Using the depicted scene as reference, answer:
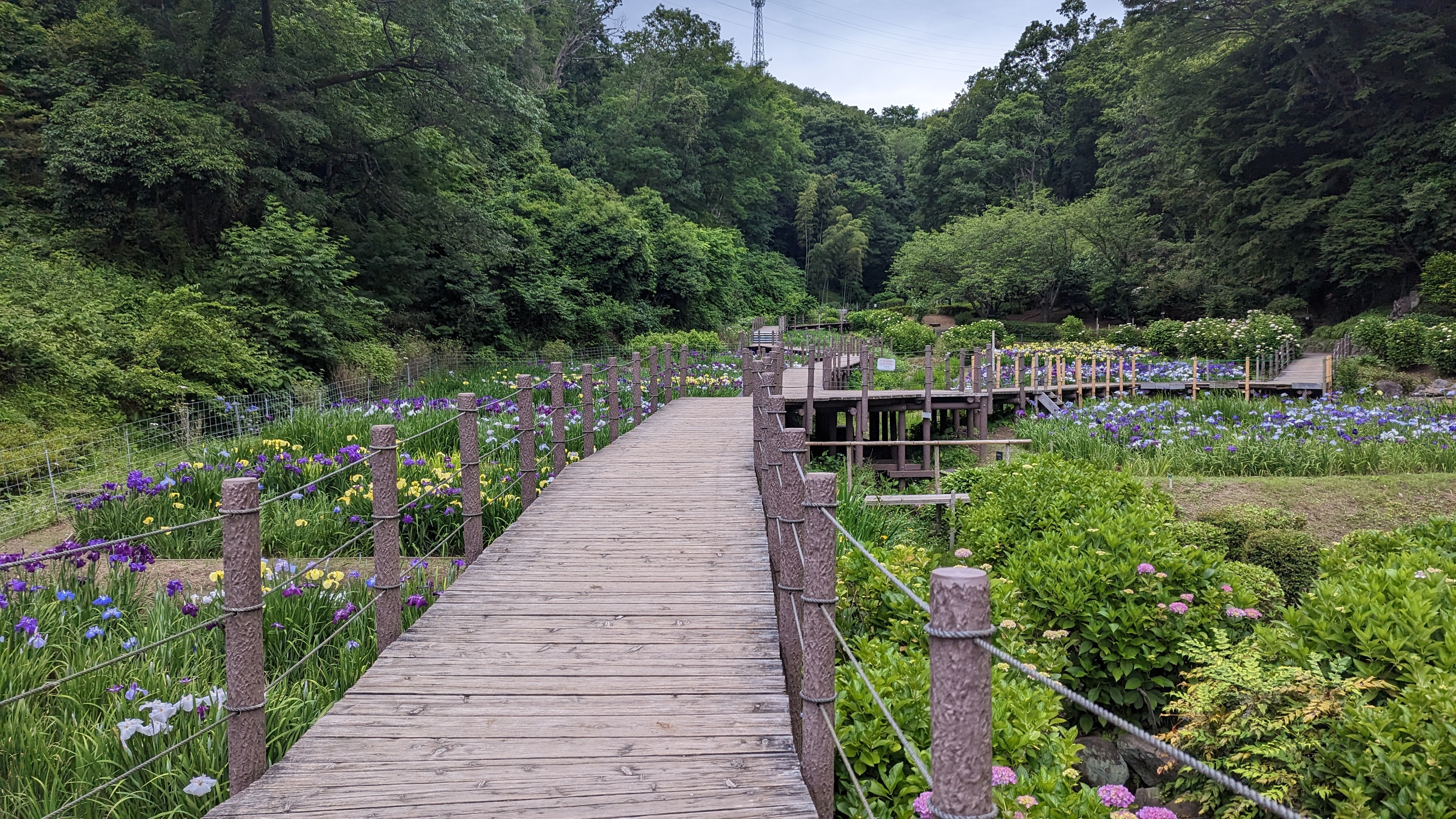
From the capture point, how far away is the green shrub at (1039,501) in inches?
267

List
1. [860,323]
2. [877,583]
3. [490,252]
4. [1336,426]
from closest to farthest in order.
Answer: [877,583] → [1336,426] → [490,252] → [860,323]

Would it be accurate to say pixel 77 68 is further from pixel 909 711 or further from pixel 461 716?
pixel 909 711

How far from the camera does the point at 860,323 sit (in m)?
47.1

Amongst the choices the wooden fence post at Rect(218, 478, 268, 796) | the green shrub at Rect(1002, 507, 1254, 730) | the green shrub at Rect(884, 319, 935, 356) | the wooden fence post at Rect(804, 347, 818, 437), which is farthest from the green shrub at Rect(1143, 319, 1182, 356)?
the wooden fence post at Rect(218, 478, 268, 796)

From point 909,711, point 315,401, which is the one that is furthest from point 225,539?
point 315,401

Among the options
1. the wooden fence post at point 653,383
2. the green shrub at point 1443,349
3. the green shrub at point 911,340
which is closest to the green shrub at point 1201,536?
the wooden fence post at point 653,383

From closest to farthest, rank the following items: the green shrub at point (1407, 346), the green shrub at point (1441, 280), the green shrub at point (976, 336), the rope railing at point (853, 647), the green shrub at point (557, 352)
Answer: the rope railing at point (853, 647), the green shrub at point (1407, 346), the green shrub at point (1441, 280), the green shrub at point (557, 352), the green shrub at point (976, 336)

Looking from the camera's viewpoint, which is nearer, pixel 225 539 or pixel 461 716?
pixel 225 539

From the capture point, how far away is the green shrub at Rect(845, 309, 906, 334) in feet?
136

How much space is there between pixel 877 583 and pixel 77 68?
56.7 feet

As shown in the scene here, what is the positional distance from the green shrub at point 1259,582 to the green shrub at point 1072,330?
2931 centimetres

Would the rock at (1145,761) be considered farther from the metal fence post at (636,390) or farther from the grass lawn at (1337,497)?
the metal fence post at (636,390)

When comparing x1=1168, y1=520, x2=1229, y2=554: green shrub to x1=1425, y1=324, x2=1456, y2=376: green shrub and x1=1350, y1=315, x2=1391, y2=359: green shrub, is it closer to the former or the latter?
x1=1425, y1=324, x2=1456, y2=376: green shrub

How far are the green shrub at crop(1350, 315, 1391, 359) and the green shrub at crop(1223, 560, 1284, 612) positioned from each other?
1731 cm
